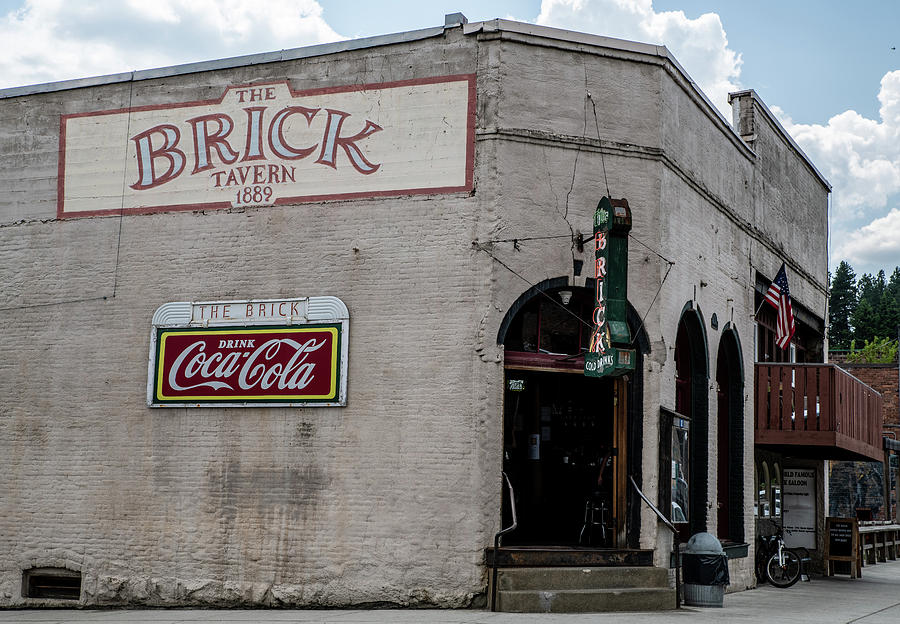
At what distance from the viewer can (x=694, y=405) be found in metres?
16.4

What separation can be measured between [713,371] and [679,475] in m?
2.19

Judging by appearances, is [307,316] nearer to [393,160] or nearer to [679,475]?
[393,160]

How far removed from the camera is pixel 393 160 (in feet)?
45.6

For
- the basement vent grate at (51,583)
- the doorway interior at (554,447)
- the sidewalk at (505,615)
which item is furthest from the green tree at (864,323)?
the basement vent grate at (51,583)

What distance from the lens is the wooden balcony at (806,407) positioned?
1767 centimetres

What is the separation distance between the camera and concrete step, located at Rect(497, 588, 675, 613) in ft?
40.9

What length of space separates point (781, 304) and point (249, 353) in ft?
31.6

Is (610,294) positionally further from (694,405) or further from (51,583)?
(51,583)

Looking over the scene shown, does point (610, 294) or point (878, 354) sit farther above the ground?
point (878, 354)

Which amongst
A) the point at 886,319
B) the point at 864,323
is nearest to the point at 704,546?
the point at 864,323

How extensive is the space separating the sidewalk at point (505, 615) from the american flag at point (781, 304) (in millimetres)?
4730

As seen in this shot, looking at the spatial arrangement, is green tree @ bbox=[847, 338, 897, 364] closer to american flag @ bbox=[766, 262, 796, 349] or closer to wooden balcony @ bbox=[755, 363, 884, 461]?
wooden balcony @ bbox=[755, 363, 884, 461]

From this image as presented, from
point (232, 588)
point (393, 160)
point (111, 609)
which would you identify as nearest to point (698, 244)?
point (393, 160)

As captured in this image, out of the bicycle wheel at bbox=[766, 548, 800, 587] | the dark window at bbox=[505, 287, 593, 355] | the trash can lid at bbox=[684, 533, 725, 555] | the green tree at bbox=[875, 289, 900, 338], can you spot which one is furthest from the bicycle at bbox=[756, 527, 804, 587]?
the green tree at bbox=[875, 289, 900, 338]
